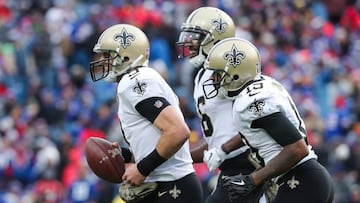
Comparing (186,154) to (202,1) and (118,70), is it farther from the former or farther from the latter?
(202,1)

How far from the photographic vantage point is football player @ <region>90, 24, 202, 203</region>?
664 cm

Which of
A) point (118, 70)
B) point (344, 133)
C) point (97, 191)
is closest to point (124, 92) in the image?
point (118, 70)

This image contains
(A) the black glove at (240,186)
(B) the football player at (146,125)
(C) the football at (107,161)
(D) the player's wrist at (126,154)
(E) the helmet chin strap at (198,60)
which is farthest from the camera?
(E) the helmet chin strap at (198,60)

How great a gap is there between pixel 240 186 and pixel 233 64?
0.74 metres

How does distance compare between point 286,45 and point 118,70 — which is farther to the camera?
point 286,45

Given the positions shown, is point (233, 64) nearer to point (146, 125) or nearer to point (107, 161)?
point (146, 125)

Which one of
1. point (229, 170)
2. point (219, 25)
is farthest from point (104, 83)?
point (229, 170)

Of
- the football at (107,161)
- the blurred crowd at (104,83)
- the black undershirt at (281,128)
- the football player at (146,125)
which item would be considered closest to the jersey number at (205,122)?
the football player at (146,125)

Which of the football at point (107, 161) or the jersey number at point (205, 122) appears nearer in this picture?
the football at point (107, 161)

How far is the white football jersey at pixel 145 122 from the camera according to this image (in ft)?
22.1

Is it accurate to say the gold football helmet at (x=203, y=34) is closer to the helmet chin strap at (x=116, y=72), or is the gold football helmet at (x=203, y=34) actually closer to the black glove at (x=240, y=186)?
the helmet chin strap at (x=116, y=72)

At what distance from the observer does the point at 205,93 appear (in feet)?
23.5

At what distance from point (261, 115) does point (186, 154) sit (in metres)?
0.78

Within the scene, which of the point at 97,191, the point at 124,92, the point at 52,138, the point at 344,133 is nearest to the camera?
the point at 124,92
